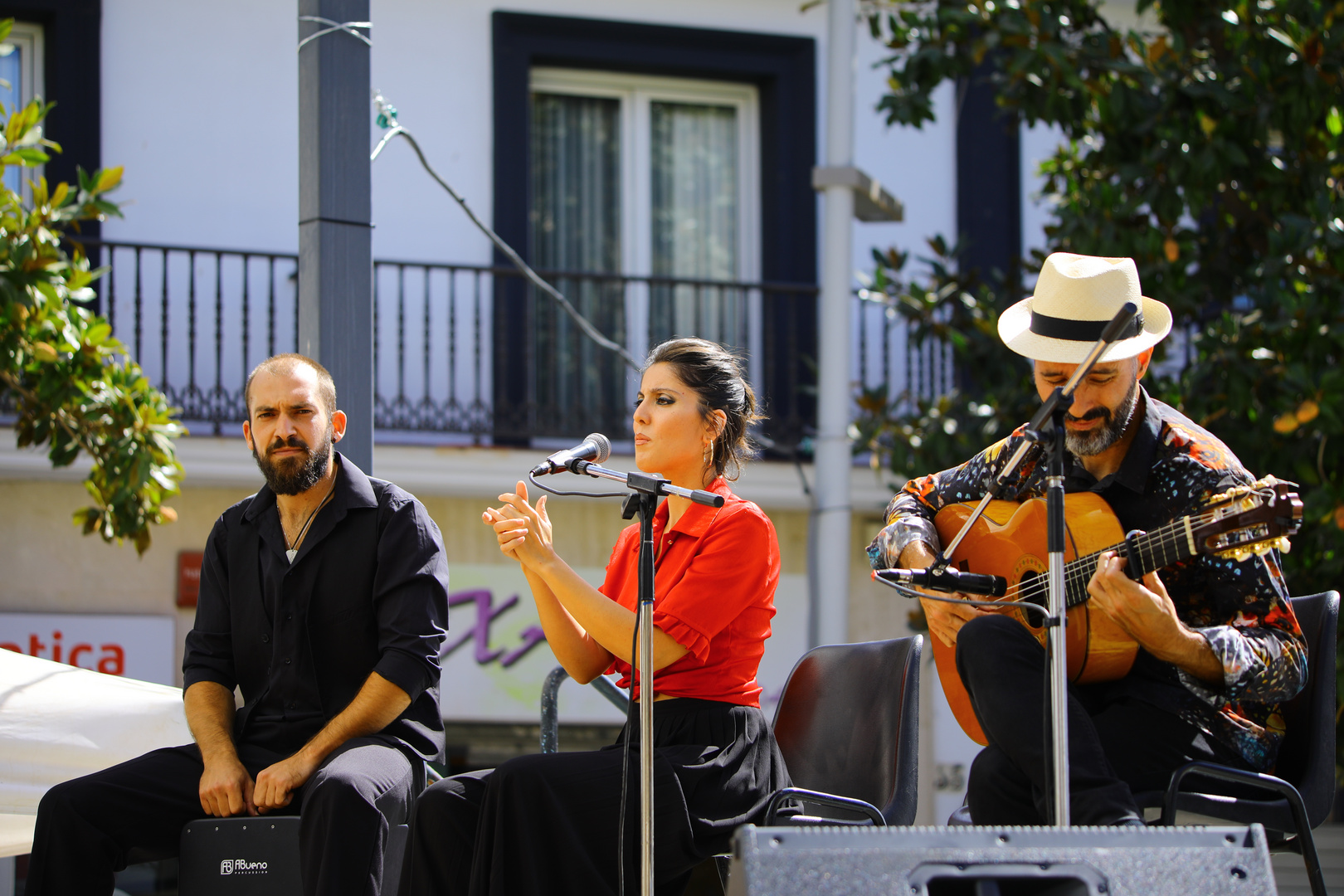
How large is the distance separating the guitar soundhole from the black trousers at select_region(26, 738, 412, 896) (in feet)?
4.66

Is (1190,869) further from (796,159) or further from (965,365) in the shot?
(796,159)

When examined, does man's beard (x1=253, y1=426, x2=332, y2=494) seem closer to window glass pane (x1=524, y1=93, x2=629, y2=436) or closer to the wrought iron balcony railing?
the wrought iron balcony railing

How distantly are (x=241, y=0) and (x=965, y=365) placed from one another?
4.97 metres

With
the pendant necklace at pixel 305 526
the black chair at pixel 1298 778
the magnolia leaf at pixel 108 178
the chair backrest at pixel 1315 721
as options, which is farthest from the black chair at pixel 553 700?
the magnolia leaf at pixel 108 178

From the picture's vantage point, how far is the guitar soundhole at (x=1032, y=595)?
10.00 feet

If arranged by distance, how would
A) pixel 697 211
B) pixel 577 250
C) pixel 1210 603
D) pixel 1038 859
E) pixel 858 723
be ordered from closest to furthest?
pixel 1038 859
pixel 1210 603
pixel 858 723
pixel 577 250
pixel 697 211

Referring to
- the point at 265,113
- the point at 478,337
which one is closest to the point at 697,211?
the point at 478,337

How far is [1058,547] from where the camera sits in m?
2.45

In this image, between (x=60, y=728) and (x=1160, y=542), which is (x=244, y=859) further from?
(x=1160, y=542)

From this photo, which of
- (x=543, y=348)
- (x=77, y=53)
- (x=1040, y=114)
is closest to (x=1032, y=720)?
(x=1040, y=114)

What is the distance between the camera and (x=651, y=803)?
2.51 meters

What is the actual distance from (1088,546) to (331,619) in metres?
1.74

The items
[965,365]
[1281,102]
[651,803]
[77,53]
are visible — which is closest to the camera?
[651,803]

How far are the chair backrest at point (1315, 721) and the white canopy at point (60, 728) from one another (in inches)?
102
